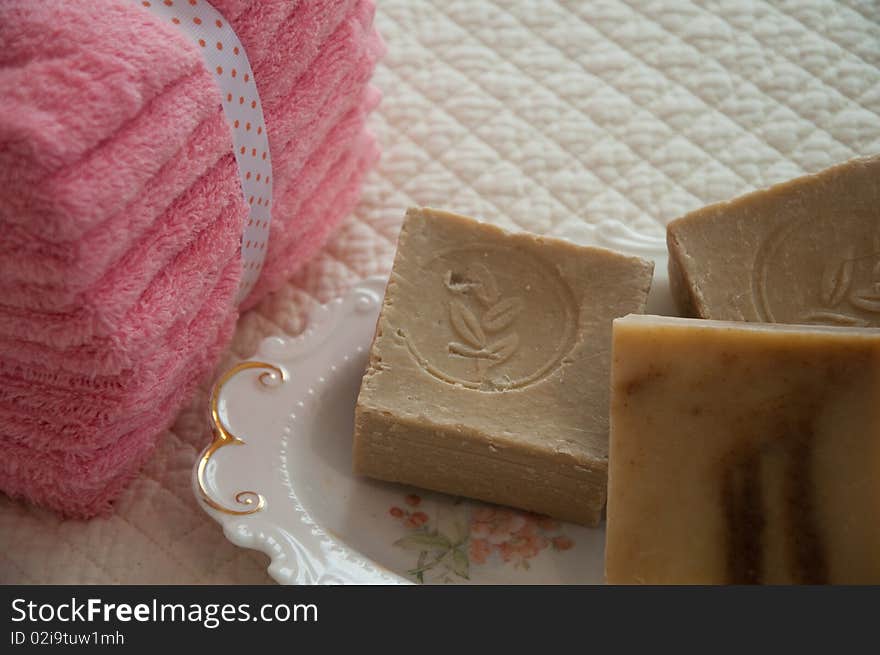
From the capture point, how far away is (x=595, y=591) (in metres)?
0.69

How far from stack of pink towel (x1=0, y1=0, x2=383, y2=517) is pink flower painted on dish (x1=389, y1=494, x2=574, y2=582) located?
0.20 metres

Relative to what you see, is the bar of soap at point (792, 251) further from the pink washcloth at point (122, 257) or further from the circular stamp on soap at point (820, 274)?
the pink washcloth at point (122, 257)

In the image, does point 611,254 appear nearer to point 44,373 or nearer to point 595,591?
point 595,591

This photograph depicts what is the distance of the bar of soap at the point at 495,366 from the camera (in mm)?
729

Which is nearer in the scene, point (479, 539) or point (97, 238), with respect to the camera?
point (97, 238)

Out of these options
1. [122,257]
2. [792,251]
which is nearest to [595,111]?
[792,251]

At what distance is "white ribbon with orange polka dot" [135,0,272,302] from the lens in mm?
667

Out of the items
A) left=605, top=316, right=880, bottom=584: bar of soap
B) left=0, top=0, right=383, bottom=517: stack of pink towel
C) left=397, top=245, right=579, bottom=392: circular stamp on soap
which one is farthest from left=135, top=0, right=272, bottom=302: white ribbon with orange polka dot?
left=605, top=316, right=880, bottom=584: bar of soap

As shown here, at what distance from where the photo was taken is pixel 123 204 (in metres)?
0.61

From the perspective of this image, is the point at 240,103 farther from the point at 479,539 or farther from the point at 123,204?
the point at 479,539

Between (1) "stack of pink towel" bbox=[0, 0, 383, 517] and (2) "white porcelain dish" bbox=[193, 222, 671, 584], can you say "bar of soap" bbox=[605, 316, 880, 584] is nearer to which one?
→ (2) "white porcelain dish" bbox=[193, 222, 671, 584]

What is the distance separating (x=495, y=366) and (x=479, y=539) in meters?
0.12

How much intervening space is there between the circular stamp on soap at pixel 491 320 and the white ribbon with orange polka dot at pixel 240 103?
0.13 metres

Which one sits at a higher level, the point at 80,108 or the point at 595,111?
the point at 80,108
